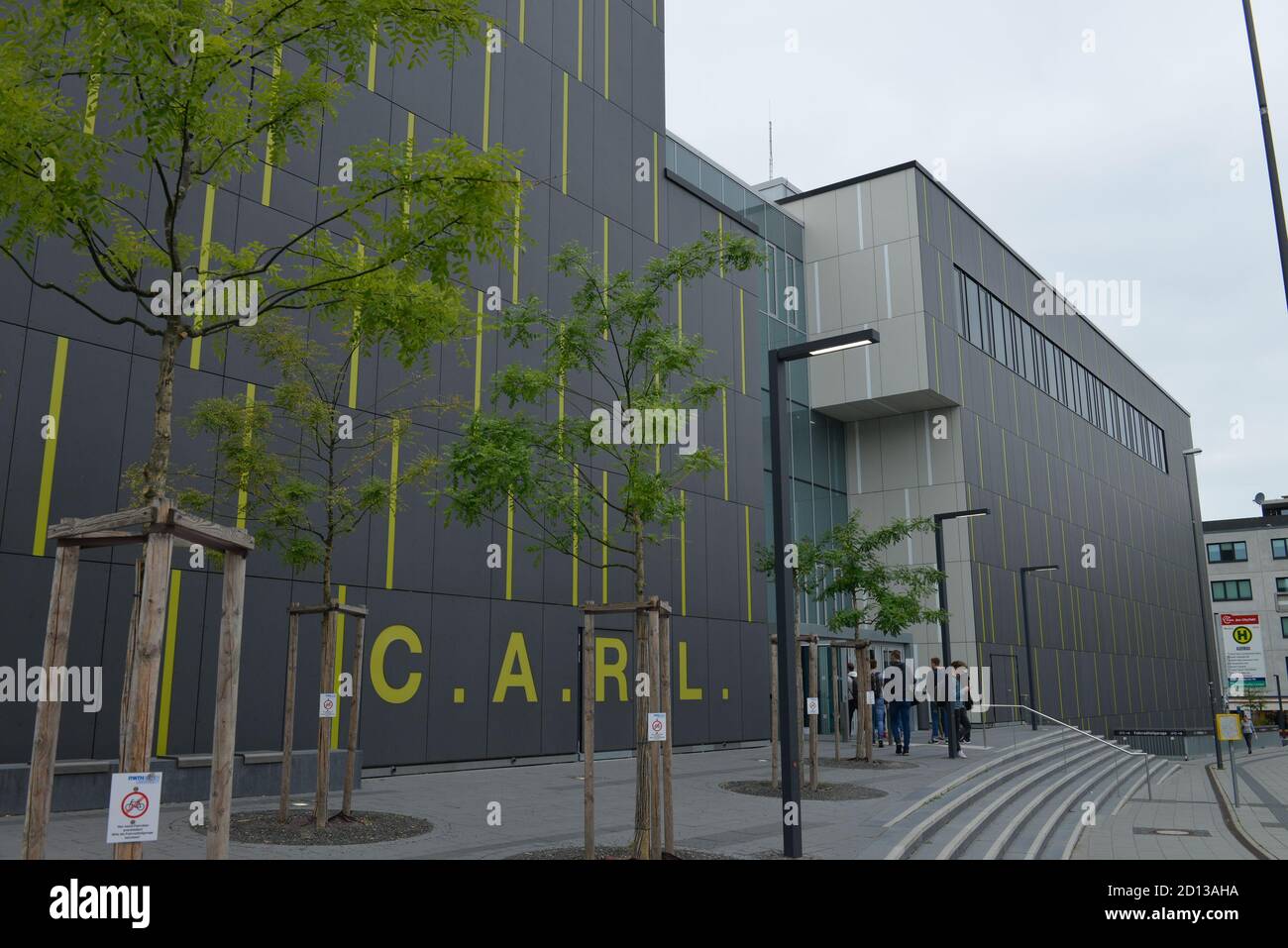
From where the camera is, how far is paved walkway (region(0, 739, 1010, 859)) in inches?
403

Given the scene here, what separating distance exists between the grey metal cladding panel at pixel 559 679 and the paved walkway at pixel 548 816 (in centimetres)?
80

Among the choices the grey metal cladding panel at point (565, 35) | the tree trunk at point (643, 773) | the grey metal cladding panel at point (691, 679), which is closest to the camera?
the tree trunk at point (643, 773)

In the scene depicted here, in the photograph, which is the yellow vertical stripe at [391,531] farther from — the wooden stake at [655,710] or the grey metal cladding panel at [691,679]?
the wooden stake at [655,710]

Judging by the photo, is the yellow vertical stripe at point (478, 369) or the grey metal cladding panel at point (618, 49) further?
the grey metal cladding panel at point (618, 49)

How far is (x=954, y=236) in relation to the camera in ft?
127

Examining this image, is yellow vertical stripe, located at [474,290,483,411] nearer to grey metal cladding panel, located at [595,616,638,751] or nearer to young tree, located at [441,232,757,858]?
grey metal cladding panel, located at [595,616,638,751]

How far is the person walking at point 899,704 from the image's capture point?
2266 centimetres

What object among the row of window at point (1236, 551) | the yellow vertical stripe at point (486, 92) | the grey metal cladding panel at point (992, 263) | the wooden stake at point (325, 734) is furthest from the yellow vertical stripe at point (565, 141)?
the row of window at point (1236, 551)

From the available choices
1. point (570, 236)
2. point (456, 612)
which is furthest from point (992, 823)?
point (570, 236)

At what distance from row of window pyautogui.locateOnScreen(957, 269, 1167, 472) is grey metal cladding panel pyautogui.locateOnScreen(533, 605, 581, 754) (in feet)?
78.3

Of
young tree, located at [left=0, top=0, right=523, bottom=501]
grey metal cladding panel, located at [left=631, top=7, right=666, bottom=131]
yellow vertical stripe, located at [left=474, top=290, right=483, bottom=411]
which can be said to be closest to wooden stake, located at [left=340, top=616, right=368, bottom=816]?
young tree, located at [left=0, top=0, right=523, bottom=501]

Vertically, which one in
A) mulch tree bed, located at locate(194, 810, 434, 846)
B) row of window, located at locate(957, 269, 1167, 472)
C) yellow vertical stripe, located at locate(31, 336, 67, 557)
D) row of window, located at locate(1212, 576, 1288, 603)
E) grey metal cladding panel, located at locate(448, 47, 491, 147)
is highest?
row of window, located at locate(957, 269, 1167, 472)

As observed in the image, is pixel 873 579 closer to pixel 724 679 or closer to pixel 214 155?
pixel 724 679
